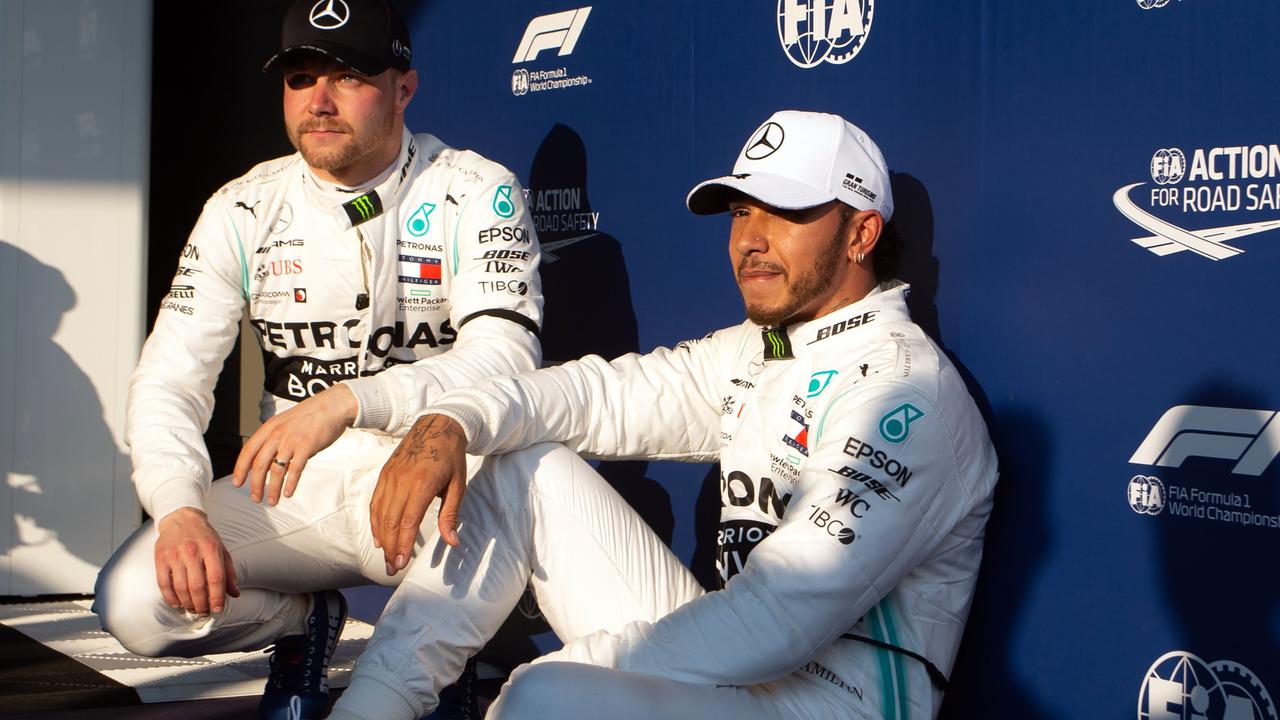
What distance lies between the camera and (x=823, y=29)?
2.66 metres

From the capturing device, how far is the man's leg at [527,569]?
84.0 inches

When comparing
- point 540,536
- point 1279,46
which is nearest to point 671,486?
point 540,536

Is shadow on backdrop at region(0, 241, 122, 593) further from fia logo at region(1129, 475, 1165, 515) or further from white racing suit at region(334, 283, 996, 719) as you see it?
fia logo at region(1129, 475, 1165, 515)

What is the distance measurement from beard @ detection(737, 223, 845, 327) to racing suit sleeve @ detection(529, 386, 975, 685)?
0.86 ft

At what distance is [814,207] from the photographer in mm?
2170

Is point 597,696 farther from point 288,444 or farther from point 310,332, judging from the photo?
point 310,332

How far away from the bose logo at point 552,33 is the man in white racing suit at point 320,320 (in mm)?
574

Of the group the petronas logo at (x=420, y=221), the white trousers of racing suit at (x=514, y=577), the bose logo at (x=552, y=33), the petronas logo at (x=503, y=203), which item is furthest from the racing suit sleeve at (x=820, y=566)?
the bose logo at (x=552, y=33)

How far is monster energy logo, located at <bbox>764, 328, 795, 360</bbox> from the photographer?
2215 millimetres

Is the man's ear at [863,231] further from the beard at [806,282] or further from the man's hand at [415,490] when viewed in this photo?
the man's hand at [415,490]

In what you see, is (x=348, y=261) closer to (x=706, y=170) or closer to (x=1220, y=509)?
(x=706, y=170)

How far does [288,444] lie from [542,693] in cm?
65

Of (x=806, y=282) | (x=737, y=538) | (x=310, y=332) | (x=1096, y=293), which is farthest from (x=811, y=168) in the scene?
(x=310, y=332)

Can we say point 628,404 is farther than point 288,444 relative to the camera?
Yes
